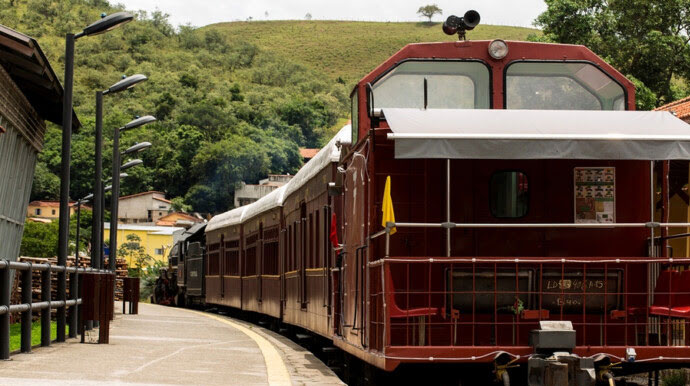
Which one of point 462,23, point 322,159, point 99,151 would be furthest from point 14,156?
point 462,23

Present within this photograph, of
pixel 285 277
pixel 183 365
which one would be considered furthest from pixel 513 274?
pixel 285 277

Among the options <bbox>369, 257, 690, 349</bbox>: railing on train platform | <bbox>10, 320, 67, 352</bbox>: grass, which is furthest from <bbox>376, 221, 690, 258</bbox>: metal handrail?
<bbox>10, 320, 67, 352</bbox>: grass

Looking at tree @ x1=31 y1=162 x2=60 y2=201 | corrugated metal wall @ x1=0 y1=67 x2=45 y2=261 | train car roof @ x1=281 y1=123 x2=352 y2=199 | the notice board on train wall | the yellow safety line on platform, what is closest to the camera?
the notice board on train wall

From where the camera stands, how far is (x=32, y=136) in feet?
103

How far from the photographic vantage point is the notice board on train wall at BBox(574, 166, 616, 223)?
1070 centimetres

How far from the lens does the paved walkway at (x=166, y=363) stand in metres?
11.8

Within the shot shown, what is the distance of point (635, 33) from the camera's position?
50062 millimetres

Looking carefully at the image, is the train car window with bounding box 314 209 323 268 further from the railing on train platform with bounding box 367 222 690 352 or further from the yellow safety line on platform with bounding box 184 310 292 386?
the railing on train platform with bounding box 367 222 690 352

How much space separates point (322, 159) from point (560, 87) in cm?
555

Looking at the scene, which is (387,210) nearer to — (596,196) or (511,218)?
(511,218)

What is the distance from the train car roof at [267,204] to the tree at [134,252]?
67.8m

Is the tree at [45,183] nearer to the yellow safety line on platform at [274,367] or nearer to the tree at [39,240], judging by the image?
the tree at [39,240]

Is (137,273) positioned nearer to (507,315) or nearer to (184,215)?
(184,215)

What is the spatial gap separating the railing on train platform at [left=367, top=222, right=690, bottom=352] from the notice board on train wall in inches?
21.3
